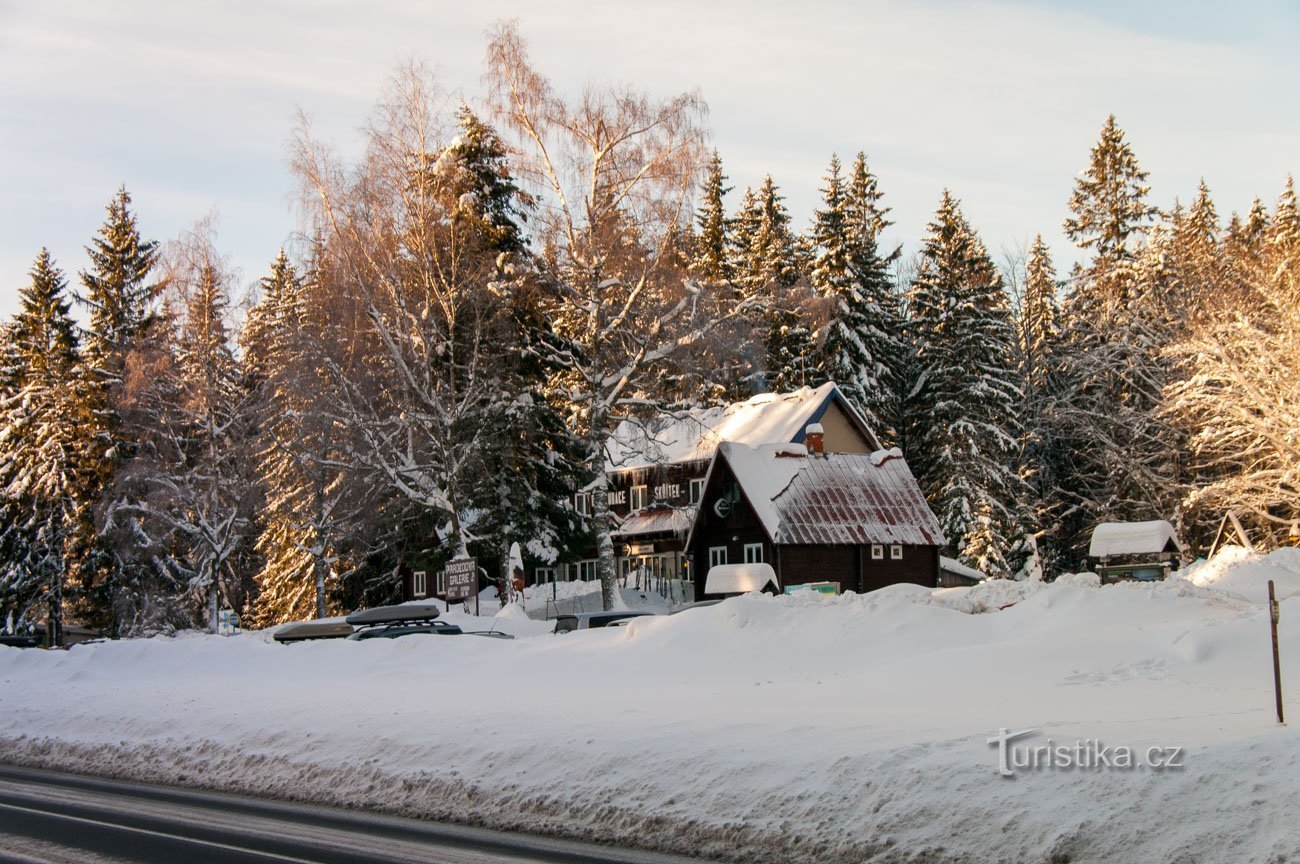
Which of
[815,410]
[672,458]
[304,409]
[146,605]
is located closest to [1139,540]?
[815,410]

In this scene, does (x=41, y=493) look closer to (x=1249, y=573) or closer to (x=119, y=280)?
(x=119, y=280)

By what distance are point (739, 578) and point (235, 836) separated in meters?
26.0

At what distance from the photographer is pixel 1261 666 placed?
46.3 feet

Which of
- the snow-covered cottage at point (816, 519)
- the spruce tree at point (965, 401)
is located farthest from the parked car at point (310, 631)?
the spruce tree at point (965, 401)

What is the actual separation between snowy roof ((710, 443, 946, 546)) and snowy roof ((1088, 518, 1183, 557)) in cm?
886

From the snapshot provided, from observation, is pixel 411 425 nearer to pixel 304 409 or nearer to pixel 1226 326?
pixel 304 409

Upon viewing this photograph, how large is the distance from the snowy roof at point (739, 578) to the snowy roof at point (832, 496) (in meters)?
8.63

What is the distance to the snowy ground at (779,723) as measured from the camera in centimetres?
837

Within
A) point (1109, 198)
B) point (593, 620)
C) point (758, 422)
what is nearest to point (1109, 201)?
point (1109, 198)

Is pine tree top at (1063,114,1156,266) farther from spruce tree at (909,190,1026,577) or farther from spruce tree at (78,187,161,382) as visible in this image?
spruce tree at (78,187,161,382)

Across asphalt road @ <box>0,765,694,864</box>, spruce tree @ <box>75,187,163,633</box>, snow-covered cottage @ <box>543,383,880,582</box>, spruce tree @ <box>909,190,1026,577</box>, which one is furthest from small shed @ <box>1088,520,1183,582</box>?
spruce tree @ <box>75,187,163,633</box>

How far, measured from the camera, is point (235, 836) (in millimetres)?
10883

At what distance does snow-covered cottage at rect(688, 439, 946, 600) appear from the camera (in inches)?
1806

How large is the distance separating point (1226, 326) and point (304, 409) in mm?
31189
